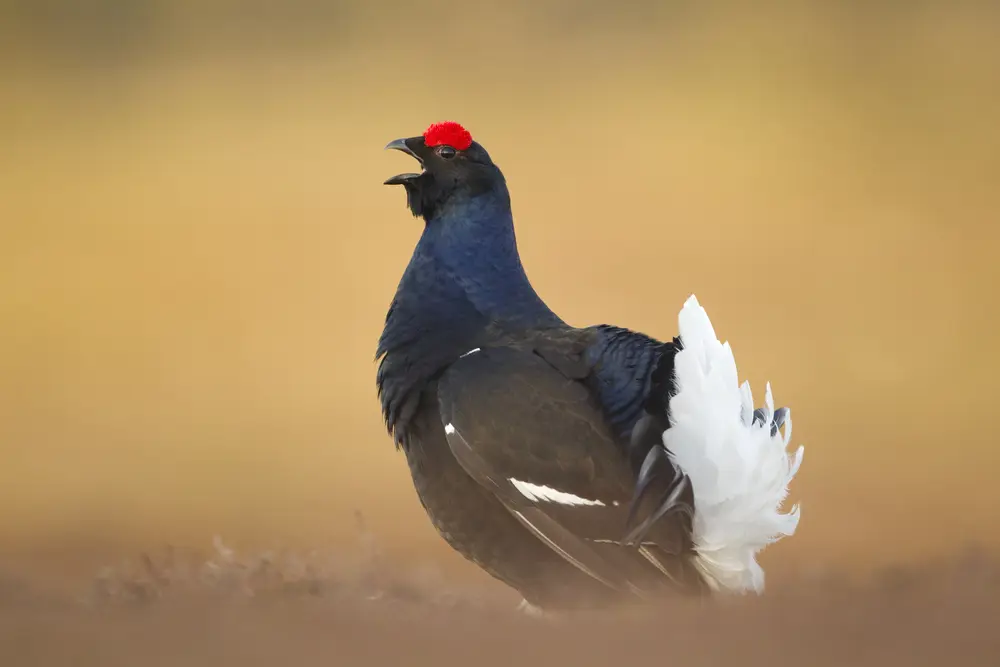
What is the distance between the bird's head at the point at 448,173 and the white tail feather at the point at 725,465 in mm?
693

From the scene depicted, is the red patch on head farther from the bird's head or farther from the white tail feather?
the white tail feather

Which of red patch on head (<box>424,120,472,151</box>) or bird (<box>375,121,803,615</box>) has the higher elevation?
red patch on head (<box>424,120,472,151</box>)

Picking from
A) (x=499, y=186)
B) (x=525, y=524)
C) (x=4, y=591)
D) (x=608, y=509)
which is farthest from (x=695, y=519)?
(x=4, y=591)

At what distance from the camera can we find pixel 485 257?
247cm

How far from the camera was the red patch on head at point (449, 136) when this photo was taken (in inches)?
100

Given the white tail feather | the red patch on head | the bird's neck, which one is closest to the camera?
the white tail feather

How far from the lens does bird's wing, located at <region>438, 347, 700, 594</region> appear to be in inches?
79.7

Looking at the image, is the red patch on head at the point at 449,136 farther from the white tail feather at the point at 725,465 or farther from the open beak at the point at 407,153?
the white tail feather at the point at 725,465

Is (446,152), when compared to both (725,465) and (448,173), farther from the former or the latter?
(725,465)

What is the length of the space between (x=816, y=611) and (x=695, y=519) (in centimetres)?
62

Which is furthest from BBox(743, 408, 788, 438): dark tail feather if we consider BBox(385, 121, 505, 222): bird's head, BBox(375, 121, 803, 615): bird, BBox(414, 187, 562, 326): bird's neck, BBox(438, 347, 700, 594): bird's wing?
BBox(385, 121, 505, 222): bird's head

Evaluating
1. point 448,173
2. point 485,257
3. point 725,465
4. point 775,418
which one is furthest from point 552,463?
point 448,173

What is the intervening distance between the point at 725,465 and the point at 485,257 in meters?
0.73

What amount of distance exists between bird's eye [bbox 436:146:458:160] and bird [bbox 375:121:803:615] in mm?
489
